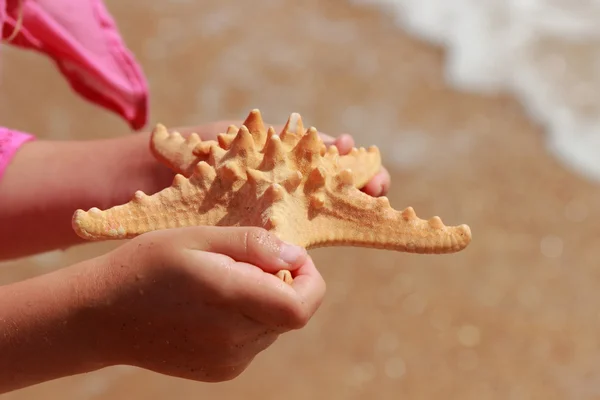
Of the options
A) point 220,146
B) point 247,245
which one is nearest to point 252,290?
point 247,245

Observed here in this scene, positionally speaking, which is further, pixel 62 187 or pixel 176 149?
pixel 62 187

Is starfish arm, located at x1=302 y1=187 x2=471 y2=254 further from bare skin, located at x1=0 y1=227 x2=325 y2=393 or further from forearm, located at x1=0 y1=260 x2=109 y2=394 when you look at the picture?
forearm, located at x1=0 y1=260 x2=109 y2=394

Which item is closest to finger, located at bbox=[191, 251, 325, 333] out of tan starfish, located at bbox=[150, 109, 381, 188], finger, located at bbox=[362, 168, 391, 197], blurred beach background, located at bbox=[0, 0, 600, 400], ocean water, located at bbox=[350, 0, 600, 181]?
tan starfish, located at bbox=[150, 109, 381, 188]

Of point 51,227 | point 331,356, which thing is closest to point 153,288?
point 51,227

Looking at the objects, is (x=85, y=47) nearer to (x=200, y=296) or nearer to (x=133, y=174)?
(x=133, y=174)

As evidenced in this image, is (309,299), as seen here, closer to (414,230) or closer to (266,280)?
(266,280)
